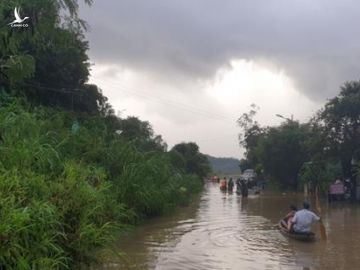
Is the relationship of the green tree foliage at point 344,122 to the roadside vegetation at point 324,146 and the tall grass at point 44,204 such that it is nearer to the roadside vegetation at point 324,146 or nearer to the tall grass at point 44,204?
the roadside vegetation at point 324,146

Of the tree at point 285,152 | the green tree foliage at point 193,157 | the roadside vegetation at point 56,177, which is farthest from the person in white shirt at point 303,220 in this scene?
the green tree foliage at point 193,157

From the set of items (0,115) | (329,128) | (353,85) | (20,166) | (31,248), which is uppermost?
(353,85)

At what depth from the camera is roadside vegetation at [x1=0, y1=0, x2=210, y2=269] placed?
26.9ft

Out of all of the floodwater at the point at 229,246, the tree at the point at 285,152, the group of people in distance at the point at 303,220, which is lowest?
the floodwater at the point at 229,246

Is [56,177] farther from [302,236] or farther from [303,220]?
[303,220]

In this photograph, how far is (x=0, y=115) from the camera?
1252 cm

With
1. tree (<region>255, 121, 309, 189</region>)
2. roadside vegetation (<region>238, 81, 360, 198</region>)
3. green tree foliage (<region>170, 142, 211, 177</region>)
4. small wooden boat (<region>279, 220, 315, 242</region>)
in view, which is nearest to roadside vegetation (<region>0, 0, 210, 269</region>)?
small wooden boat (<region>279, 220, 315, 242</region>)

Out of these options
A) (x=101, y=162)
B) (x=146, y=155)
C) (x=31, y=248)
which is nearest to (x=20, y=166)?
(x=31, y=248)

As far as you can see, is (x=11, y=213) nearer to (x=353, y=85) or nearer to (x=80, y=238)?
(x=80, y=238)

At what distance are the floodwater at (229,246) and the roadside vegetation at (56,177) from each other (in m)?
0.98

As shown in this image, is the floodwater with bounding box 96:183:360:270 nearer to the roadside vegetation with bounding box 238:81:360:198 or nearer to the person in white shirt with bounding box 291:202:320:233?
the person in white shirt with bounding box 291:202:320:233

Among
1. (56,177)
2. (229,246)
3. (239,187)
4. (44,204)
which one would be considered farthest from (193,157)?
(44,204)

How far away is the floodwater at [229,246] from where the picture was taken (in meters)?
13.5

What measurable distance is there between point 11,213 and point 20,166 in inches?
111
